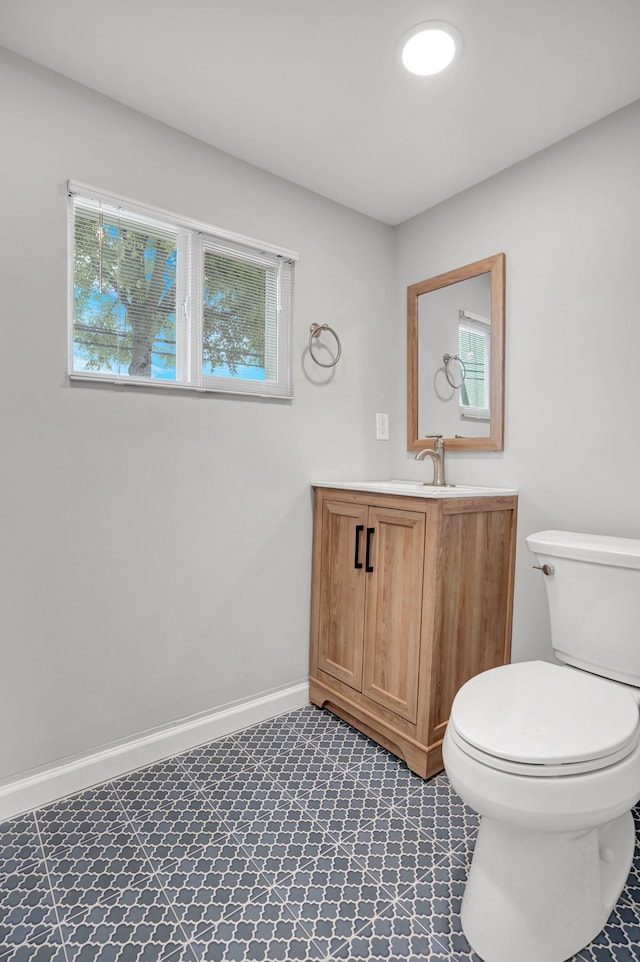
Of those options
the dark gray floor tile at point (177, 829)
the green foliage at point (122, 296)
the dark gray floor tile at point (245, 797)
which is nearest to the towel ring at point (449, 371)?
the green foliage at point (122, 296)

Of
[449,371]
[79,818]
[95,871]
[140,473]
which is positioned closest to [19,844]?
[79,818]

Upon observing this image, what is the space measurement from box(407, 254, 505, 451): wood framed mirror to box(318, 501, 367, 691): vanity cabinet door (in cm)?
59

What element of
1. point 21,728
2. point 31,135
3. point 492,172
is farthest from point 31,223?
point 492,172

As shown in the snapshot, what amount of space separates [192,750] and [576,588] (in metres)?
1.49

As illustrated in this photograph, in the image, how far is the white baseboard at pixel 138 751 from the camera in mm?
1567

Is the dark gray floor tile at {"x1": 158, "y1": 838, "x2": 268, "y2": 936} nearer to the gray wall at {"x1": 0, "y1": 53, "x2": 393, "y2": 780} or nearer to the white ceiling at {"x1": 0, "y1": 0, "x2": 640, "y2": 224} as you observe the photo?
Answer: the gray wall at {"x1": 0, "y1": 53, "x2": 393, "y2": 780}

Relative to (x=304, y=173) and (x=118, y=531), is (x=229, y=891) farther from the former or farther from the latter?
(x=304, y=173)

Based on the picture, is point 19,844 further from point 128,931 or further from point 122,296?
point 122,296

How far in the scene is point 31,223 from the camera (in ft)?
5.07

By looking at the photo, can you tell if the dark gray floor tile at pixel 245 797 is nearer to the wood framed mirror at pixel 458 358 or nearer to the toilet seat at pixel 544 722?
the toilet seat at pixel 544 722

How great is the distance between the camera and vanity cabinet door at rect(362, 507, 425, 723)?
1787mm

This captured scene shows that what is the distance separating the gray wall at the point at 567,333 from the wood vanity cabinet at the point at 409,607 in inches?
6.8

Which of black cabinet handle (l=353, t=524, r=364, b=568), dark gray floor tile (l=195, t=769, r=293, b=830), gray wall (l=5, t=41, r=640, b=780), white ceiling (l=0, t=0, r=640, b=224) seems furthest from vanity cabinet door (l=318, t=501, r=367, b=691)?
white ceiling (l=0, t=0, r=640, b=224)

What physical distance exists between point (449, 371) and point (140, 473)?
1388mm
